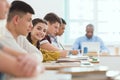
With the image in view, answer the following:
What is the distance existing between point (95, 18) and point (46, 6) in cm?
133

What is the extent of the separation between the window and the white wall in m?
0.44

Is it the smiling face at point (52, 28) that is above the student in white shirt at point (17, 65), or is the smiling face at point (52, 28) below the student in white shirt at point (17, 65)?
above

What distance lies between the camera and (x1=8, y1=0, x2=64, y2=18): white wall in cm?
637

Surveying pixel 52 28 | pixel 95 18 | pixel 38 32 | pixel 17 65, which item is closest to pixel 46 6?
pixel 95 18

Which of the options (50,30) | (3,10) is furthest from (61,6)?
(3,10)

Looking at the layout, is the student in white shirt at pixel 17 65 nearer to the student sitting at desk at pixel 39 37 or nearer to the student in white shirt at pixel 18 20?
the student in white shirt at pixel 18 20

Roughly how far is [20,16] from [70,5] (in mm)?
4669

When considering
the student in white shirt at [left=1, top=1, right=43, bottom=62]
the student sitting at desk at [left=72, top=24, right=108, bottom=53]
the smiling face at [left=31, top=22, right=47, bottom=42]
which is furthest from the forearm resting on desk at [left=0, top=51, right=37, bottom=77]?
the student sitting at desk at [left=72, top=24, right=108, bottom=53]

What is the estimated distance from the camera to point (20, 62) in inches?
40.8

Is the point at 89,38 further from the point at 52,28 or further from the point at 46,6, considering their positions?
the point at 52,28

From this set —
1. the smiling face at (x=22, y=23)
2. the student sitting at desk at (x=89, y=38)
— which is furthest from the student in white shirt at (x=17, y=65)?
the student sitting at desk at (x=89, y=38)

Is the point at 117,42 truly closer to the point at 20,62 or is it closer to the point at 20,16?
the point at 20,16

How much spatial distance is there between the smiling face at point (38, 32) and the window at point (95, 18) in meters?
3.57

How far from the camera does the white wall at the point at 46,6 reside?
20.9 feet
